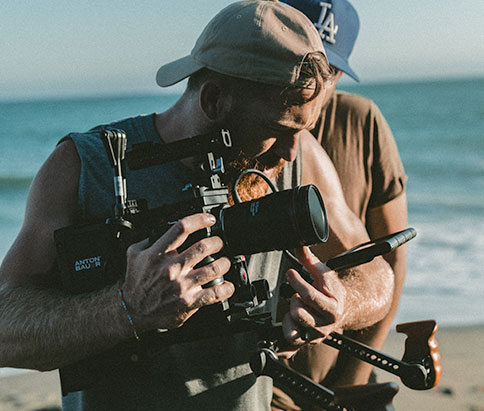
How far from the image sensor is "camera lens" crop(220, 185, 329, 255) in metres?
1.61

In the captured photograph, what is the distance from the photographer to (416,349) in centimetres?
179

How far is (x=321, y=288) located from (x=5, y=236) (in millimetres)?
10084

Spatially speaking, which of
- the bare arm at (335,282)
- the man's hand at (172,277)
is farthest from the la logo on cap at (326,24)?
the man's hand at (172,277)

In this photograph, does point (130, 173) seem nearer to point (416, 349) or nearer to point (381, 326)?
point (416, 349)

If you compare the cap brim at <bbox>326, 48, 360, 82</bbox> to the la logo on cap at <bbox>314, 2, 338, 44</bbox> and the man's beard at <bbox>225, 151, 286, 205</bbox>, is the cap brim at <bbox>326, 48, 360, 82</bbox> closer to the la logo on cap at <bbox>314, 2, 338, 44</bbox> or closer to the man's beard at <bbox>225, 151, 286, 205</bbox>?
the la logo on cap at <bbox>314, 2, 338, 44</bbox>

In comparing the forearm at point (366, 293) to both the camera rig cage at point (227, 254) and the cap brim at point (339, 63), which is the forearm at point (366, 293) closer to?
the camera rig cage at point (227, 254)

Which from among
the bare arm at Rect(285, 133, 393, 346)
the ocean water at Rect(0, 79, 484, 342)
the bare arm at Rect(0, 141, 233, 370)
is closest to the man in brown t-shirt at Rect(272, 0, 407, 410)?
the bare arm at Rect(285, 133, 393, 346)

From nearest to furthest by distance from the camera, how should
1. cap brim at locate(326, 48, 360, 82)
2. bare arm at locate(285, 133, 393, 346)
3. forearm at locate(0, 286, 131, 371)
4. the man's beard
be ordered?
forearm at locate(0, 286, 131, 371) → bare arm at locate(285, 133, 393, 346) → the man's beard → cap brim at locate(326, 48, 360, 82)

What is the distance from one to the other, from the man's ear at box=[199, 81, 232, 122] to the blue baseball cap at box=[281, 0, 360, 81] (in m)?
0.98

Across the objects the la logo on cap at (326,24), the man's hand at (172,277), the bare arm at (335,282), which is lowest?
the bare arm at (335,282)

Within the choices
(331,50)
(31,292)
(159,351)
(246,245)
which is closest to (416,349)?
(246,245)

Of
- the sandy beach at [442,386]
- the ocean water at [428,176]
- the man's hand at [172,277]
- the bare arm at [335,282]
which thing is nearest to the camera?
the man's hand at [172,277]

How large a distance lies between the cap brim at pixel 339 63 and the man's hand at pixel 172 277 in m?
1.46

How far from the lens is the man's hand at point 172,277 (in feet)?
5.11
